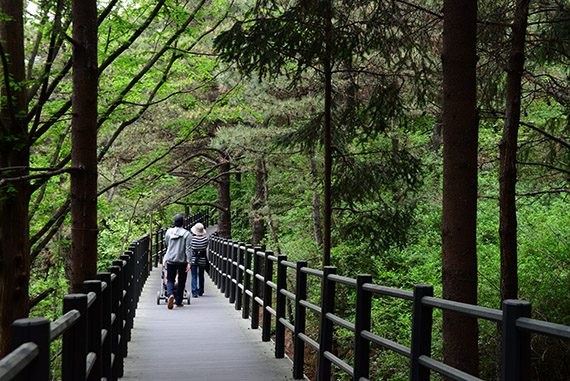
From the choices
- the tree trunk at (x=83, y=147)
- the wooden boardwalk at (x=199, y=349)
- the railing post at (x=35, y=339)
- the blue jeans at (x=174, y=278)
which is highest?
the tree trunk at (x=83, y=147)

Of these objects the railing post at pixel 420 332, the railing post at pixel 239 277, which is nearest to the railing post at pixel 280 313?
the railing post at pixel 420 332

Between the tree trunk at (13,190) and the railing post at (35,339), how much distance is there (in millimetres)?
6362

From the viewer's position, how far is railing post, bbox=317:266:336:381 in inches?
232

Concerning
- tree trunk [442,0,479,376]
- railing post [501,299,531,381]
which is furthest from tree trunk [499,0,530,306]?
railing post [501,299,531,381]

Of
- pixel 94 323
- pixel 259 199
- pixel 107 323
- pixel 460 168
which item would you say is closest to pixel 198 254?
pixel 259 199

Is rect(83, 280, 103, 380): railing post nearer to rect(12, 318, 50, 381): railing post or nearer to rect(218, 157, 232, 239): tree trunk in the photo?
rect(12, 318, 50, 381): railing post

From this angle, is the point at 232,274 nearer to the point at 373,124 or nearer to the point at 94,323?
the point at 373,124

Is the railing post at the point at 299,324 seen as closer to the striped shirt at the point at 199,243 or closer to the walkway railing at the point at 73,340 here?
the walkway railing at the point at 73,340

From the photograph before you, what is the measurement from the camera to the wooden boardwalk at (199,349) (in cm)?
727

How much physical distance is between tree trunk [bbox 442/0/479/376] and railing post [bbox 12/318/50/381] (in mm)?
4656

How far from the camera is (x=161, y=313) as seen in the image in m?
13.0

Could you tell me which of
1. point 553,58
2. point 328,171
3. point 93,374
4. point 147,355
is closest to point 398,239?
point 328,171

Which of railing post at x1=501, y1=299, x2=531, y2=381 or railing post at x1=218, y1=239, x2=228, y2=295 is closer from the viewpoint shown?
railing post at x1=501, y1=299, x2=531, y2=381

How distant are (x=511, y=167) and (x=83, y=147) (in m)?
4.99
